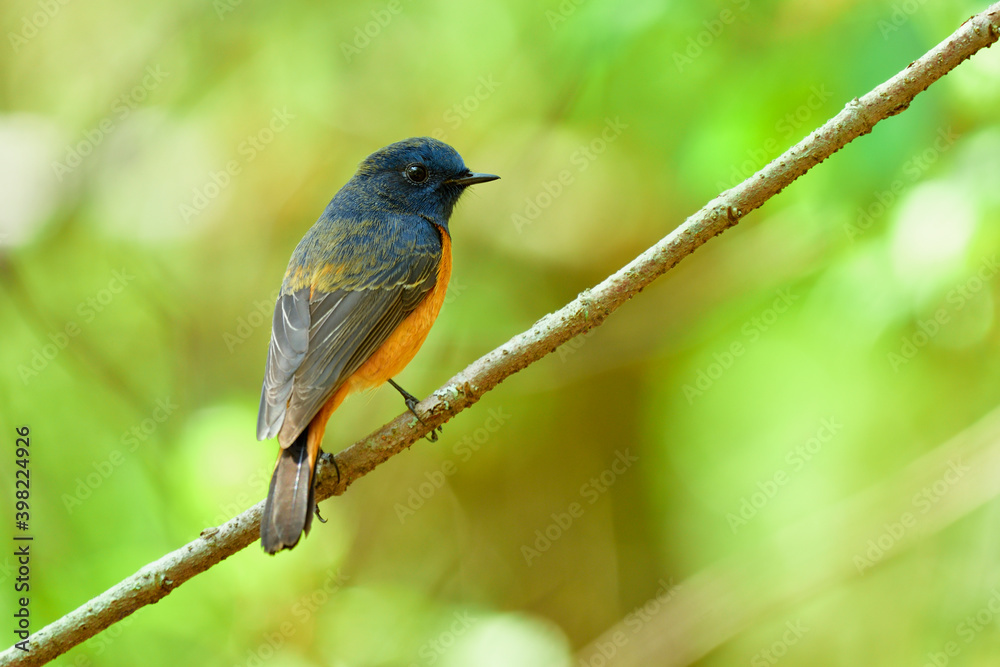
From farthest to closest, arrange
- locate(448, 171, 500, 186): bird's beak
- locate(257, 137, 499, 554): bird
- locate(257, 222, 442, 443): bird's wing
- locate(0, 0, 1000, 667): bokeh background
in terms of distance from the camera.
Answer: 1. locate(448, 171, 500, 186): bird's beak
2. locate(0, 0, 1000, 667): bokeh background
3. locate(257, 222, 442, 443): bird's wing
4. locate(257, 137, 499, 554): bird

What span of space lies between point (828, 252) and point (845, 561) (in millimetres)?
1564

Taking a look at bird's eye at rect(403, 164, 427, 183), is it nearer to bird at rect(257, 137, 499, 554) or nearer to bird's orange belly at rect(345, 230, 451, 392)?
bird at rect(257, 137, 499, 554)

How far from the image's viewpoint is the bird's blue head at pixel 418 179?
4.11 metres

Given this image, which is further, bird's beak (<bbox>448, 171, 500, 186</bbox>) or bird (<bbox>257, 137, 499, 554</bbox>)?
bird's beak (<bbox>448, 171, 500, 186</bbox>)

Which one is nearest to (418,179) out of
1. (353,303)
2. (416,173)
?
(416,173)

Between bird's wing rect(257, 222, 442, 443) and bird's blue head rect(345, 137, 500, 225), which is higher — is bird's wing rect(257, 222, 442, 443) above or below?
below

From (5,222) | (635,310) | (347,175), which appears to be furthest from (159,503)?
(635,310)

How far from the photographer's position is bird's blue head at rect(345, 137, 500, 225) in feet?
13.5

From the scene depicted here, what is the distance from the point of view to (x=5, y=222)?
4809 mm

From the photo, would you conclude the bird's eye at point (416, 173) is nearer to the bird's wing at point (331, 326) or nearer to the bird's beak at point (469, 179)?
the bird's beak at point (469, 179)

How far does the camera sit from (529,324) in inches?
197

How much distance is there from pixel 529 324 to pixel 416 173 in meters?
1.27

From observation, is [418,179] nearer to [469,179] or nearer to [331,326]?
[469,179]

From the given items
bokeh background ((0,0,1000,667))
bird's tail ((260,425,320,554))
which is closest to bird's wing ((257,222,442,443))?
bird's tail ((260,425,320,554))
